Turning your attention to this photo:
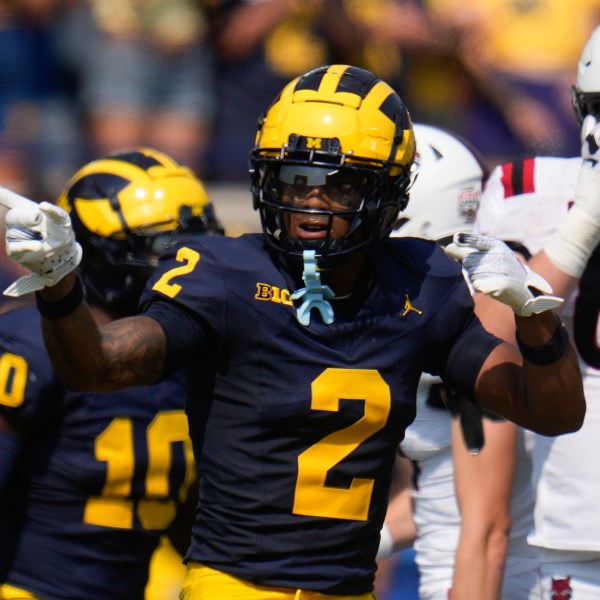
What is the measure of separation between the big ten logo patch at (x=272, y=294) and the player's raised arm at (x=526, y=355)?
0.35m

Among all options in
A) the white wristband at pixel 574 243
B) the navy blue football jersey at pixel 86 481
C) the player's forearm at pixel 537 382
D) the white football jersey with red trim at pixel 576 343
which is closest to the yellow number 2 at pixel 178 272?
the player's forearm at pixel 537 382

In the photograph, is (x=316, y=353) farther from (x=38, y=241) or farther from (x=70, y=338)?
(x=38, y=241)

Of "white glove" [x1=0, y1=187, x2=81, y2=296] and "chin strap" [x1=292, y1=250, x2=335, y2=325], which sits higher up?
"white glove" [x1=0, y1=187, x2=81, y2=296]

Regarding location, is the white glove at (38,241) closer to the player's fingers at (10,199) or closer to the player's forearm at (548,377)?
the player's fingers at (10,199)

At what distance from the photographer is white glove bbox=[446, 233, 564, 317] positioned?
2840 millimetres

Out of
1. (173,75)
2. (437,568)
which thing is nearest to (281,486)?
(437,568)

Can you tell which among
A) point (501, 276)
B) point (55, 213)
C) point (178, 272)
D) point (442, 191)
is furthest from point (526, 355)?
point (442, 191)

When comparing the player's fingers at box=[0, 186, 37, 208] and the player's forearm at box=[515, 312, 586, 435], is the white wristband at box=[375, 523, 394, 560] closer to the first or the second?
the player's forearm at box=[515, 312, 586, 435]

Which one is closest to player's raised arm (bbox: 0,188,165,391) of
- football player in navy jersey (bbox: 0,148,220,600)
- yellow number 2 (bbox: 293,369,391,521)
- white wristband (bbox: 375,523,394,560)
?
yellow number 2 (bbox: 293,369,391,521)

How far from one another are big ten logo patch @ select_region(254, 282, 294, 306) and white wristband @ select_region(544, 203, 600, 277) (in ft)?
2.64

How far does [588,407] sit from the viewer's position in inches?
146

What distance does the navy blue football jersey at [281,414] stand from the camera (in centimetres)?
296

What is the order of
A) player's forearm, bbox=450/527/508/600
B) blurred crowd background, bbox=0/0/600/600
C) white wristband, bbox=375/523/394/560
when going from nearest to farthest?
player's forearm, bbox=450/527/508/600 < white wristband, bbox=375/523/394/560 < blurred crowd background, bbox=0/0/600/600

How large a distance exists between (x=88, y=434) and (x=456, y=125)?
3.34 m
